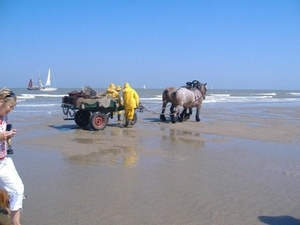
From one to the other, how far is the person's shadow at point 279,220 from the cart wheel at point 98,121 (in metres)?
7.56

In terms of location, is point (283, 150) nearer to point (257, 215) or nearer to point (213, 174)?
point (213, 174)

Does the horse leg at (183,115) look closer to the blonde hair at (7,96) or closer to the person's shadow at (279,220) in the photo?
the person's shadow at (279,220)

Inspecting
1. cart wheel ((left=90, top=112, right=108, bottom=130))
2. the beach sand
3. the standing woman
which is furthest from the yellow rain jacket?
the standing woman

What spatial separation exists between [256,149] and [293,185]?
308 cm

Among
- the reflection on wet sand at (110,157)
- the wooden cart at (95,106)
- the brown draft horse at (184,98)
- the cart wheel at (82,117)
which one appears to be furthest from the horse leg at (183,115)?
the reflection on wet sand at (110,157)

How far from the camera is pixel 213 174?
599 centimetres

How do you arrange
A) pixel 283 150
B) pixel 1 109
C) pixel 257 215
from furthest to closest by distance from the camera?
1. pixel 283 150
2. pixel 257 215
3. pixel 1 109

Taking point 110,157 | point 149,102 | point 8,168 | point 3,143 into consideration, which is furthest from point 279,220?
point 149,102

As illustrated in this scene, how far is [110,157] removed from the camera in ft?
23.7

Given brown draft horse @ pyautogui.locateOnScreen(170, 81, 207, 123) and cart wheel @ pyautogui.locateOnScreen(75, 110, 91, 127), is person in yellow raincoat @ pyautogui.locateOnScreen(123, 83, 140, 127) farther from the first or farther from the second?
brown draft horse @ pyautogui.locateOnScreen(170, 81, 207, 123)

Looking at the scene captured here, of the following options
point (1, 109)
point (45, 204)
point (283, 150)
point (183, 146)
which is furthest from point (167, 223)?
point (283, 150)

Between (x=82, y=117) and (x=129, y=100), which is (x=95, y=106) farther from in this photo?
(x=129, y=100)

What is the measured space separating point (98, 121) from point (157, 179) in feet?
19.1

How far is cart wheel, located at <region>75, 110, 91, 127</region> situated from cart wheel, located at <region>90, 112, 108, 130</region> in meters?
0.85
